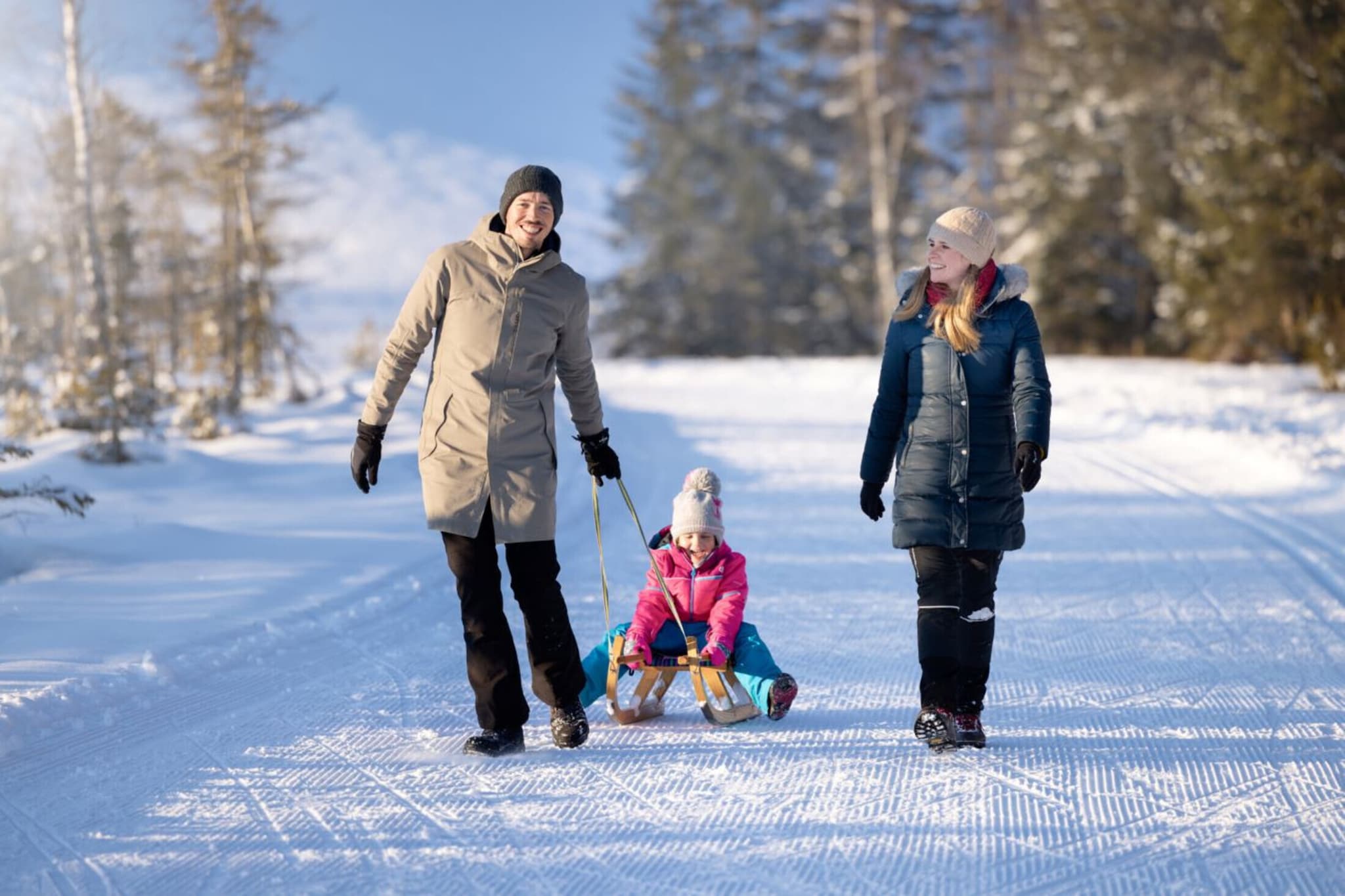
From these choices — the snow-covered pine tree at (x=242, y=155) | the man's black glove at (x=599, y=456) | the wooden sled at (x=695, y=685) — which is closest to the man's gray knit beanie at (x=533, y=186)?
the man's black glove at (x=599, y=456)

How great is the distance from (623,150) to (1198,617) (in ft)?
114

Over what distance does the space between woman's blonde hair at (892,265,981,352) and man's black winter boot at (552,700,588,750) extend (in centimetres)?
177

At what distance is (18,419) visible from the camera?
516 inches

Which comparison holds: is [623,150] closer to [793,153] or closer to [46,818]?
[793,153]

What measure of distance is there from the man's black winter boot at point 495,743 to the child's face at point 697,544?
90 centimetres

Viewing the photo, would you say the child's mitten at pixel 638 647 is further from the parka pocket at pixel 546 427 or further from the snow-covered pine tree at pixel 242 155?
the snow-covered pine tree at pixel 242 155

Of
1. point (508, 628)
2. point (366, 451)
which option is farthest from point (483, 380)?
point (508, 628)

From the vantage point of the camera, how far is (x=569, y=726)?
418cm

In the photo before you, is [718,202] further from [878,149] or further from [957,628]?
[957,628]

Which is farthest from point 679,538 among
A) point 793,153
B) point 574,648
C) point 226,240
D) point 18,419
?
point 793,153

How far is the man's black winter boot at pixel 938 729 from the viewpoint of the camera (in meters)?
4.09

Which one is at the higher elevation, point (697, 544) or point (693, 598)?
point (697, 544)

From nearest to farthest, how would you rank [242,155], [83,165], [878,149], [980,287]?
[980,287] < [83,165] < [242,155] < [878,149]

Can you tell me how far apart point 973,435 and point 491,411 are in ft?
5.36
